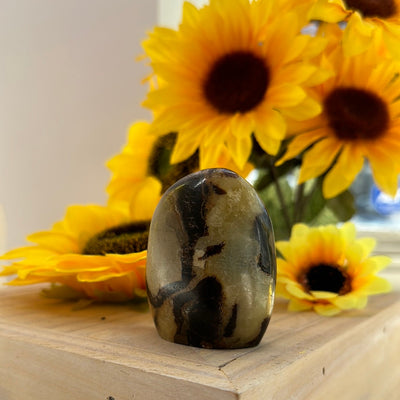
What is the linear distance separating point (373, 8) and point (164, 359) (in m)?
0.34

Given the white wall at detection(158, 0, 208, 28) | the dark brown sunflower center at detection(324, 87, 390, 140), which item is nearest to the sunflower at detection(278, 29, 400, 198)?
the dark brown sunflower center at detection(324, 87, 390, 140)

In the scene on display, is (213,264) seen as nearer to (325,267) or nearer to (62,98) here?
(325,267)

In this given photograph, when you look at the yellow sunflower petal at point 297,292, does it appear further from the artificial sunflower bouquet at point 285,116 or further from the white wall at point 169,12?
the white wall at point 169,12

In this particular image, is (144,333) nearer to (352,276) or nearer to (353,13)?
(352,276)

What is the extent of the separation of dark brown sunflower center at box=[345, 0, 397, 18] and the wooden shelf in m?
0.24

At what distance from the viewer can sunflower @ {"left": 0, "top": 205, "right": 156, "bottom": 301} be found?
1.23 feet

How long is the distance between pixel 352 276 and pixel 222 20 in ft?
0.77

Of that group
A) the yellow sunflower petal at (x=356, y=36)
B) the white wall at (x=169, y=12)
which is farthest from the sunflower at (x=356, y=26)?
the white wall at (x=169, y=12)

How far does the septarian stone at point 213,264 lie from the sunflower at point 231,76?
0.13 m

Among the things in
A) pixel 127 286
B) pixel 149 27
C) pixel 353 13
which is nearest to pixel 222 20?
pixel 353 13

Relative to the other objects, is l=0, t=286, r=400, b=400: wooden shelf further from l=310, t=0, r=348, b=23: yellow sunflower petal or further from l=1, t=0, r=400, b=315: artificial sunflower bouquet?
l=310, t=0, r=348, b=23: yellow sunflower petal

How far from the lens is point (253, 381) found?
0.81ft

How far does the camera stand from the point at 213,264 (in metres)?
0.29

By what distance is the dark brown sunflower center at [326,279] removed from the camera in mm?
434
